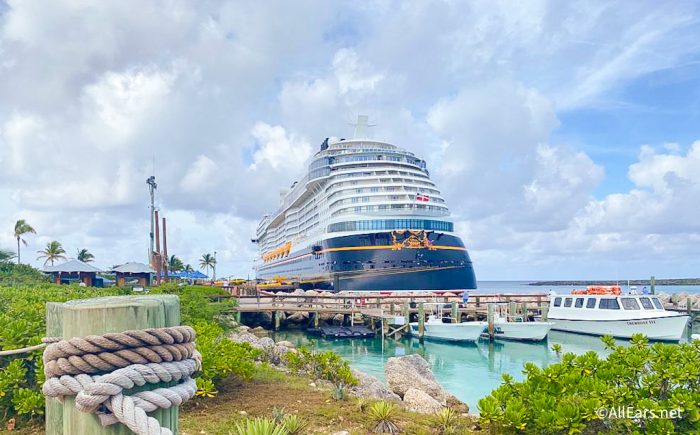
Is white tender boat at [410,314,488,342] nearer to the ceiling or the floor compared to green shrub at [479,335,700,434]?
nearer to the floor

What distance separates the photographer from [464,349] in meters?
20.7

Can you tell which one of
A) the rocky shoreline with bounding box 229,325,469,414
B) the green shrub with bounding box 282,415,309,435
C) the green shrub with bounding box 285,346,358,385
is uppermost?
the green shrub with bounding box 282,415,309,435

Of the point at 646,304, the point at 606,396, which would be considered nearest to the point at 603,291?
the point at 646,304

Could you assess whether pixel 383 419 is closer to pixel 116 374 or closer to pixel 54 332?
pixel 54 332

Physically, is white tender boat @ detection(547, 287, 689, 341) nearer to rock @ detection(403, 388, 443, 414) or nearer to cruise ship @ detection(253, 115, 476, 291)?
cruise ship @ detection(253, 115, 476, 291)

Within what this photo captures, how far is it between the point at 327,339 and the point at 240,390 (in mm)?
16770

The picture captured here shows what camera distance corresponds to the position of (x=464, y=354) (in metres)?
19.7

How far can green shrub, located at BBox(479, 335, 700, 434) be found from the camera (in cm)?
389

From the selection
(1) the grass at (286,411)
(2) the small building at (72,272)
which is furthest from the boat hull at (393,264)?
(1) the grass at (286,411)

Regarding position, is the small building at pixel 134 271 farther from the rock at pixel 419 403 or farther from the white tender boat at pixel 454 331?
the rock at pixel 419 403

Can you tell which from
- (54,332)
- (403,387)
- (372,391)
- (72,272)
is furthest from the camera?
(72,272)

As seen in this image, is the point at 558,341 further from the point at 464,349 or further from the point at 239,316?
the point at 239,316

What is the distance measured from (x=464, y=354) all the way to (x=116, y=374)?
772 inches

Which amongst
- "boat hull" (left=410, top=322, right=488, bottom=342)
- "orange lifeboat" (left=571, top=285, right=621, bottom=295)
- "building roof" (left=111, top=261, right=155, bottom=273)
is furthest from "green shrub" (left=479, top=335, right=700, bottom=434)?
"building roof" (left=111, top=261, right=155, bottom=273)
